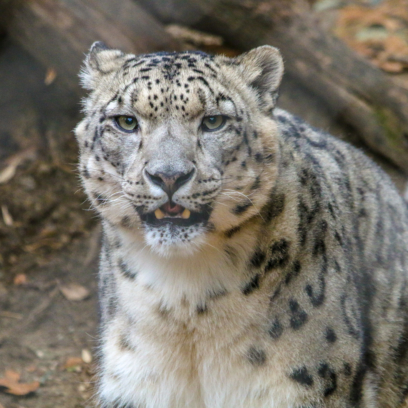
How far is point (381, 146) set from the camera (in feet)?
19.7

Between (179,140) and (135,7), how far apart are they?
2.93m

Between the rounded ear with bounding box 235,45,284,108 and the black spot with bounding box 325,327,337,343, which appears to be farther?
the rounded ear with bounding box 235,45,284,108

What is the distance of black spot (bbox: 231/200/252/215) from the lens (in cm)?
270

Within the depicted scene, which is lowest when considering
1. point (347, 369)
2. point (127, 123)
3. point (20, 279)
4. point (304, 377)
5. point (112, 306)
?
point (20, 279)

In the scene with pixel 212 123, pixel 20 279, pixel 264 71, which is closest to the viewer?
pixel 212 123

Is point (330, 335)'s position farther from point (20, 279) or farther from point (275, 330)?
point (20, 279)

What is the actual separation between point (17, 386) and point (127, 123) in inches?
88.8

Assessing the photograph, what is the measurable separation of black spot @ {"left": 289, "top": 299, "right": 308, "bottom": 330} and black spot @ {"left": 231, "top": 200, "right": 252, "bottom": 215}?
0.53 metres

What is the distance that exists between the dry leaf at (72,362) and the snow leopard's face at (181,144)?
1892mm

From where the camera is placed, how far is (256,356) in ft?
9.34

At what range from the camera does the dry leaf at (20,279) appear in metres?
4.83

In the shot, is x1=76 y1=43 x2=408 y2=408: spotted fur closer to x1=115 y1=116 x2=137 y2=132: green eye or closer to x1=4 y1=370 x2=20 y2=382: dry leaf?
x1=115 y1=116 x2=137 y2=132: green eye

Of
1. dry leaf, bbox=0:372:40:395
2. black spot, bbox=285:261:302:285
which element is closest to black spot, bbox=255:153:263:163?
black spot, bbox=285:261:302:285

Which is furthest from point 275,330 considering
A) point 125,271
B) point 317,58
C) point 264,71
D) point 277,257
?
point 317,58
